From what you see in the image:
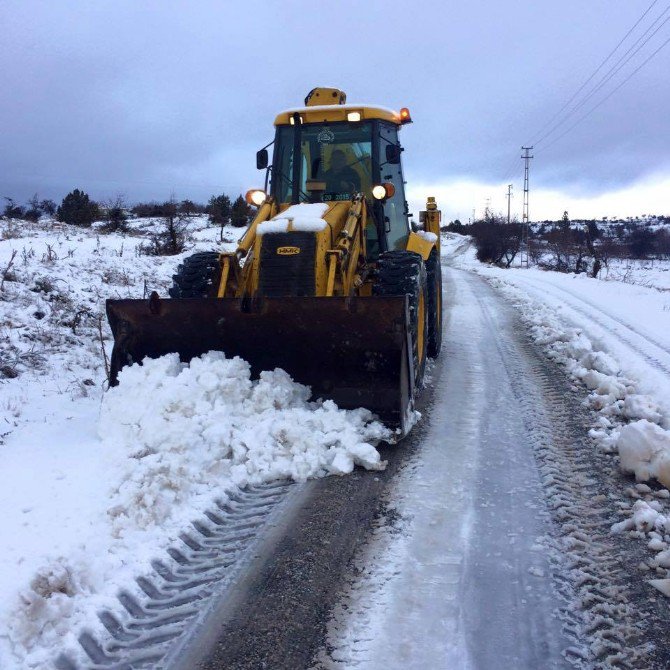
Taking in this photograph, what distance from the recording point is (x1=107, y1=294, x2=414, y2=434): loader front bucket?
4895mm

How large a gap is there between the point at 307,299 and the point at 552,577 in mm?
2732

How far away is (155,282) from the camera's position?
12.0 meters

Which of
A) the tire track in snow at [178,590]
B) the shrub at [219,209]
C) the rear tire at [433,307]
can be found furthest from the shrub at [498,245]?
the tire track in snow at [178,590]

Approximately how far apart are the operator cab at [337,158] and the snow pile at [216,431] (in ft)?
8.33

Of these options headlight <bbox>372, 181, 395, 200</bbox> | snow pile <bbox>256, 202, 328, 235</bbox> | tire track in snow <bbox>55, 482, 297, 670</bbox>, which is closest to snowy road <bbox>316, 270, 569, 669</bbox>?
tire track in snow <bbox>55, 482, 297, 670</bbox>

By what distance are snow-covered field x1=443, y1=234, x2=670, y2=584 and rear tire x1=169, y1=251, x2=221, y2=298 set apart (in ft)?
12.4

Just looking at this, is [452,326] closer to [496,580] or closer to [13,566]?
[496,580]

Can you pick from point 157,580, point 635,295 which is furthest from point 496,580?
point 635,295

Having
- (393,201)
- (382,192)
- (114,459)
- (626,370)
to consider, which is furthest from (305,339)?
(626,370)

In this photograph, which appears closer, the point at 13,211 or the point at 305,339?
the point at 305,339

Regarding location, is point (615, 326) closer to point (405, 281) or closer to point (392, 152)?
point (392, 152)

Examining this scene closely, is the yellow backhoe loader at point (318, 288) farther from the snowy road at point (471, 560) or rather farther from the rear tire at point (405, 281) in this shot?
the snowy road at point (471, 560)

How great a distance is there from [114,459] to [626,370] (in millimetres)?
5314

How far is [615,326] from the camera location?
31.2 feet
